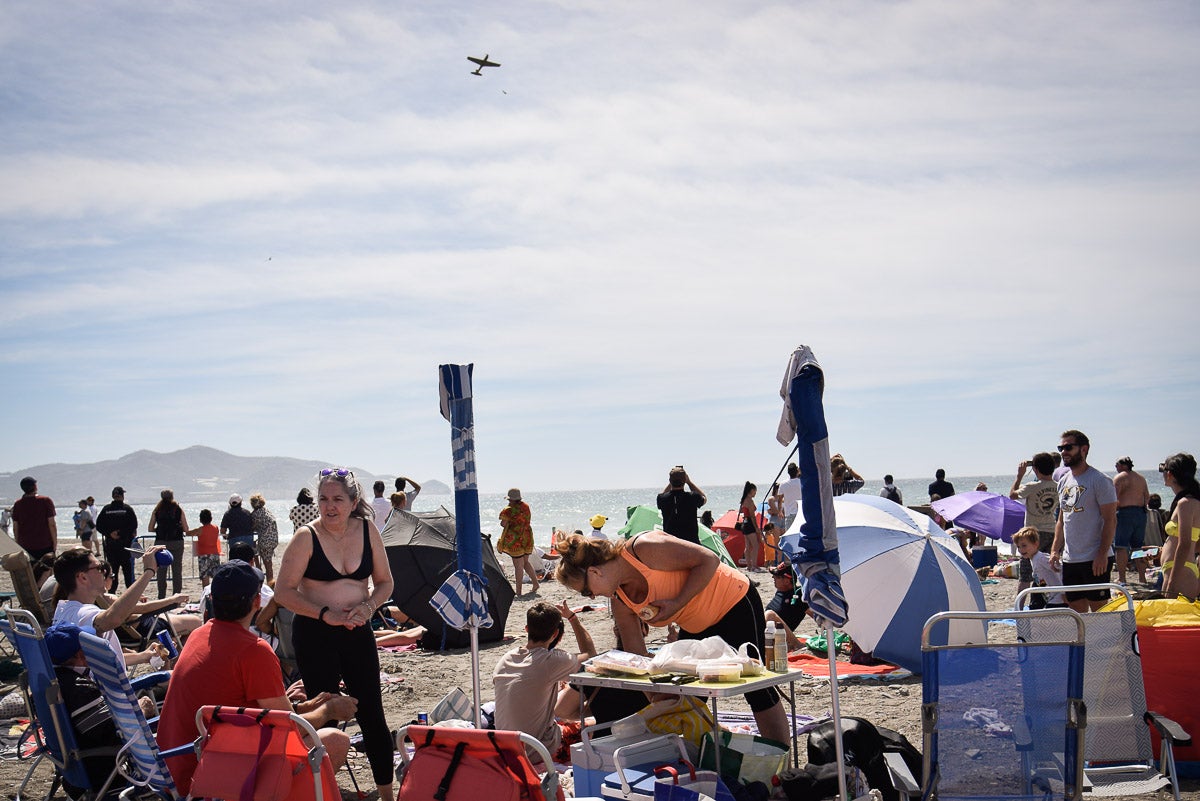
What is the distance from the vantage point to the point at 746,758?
4.33 metres

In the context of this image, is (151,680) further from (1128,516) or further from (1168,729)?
(1128,516)

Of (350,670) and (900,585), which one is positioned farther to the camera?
(900,585)

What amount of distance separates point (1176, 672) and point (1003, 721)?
175 cm

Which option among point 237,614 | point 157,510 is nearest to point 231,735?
point 237,614

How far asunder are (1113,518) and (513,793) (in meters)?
5.33

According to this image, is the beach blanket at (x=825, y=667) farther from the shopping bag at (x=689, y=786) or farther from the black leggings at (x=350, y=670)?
the black leggings at (x=350, y=670)

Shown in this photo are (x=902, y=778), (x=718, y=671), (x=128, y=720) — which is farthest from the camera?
(x=718, y=671)

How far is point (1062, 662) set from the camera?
12.2 feet

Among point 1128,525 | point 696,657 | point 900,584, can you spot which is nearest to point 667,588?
point 696,657

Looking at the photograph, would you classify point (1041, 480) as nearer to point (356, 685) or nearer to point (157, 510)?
point (356, 685)

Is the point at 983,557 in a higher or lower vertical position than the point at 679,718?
lower

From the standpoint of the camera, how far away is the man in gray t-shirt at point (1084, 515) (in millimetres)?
6828

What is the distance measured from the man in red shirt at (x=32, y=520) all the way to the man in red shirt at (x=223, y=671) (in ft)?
30.2

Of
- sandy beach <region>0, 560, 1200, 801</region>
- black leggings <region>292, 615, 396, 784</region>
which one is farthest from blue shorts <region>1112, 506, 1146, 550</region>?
black leggings <region>292, 615, 396, 784</region>
